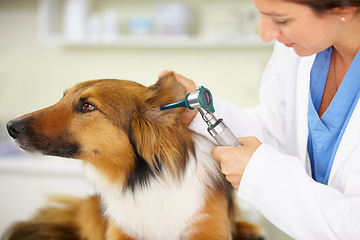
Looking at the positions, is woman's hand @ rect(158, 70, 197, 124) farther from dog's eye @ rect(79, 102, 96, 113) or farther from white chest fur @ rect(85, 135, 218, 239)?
dog's eye @ rect(79, 102, 96, 113)

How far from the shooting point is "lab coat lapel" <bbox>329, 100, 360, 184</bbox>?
799 millimetres

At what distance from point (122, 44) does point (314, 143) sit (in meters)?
1.86

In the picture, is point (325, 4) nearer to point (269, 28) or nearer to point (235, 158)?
point (269, 28)

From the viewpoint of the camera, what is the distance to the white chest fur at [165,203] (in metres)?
0.91

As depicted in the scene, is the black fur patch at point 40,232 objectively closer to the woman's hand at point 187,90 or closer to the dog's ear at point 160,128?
the dog's ear at point 160,128

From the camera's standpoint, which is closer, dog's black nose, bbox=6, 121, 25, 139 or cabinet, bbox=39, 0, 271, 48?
dog's black nose, bbox=6, 121, 25, 139

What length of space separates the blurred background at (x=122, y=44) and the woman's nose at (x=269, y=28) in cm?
150

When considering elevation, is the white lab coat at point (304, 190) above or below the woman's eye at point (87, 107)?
below

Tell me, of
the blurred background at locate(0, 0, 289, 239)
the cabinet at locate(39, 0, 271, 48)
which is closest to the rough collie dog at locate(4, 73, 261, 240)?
the blurred background at locate(0, 0, 289, 239)

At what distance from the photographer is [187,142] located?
964 mm

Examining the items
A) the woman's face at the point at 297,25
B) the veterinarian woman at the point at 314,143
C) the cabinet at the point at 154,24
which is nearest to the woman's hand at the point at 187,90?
the veterinarian woman at the point at 314,143

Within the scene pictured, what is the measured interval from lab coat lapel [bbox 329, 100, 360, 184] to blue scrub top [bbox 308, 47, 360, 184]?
20mm

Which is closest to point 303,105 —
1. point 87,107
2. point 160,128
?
point 160,128

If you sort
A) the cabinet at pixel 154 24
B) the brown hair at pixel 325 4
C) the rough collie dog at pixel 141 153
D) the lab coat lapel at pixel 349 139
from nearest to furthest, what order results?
1. the brown hair at pixel 325 4
2. the lab coat lapel at pixel 349 139
3. the rough collie dog at pixel 141 153
4. the cabinet at pixel 154 24
